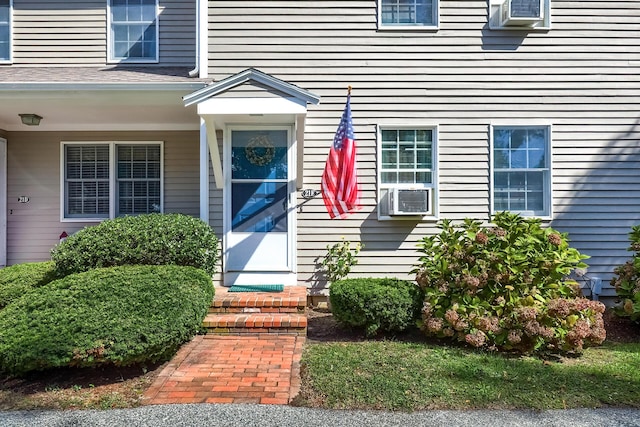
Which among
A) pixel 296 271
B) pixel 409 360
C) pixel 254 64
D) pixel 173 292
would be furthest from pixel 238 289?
pixel 254 64

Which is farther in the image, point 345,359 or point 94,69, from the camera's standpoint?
point 94,69

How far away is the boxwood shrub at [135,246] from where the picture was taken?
5.00 m

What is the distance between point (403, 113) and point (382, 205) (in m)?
1.36

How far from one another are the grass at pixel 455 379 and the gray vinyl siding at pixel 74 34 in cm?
560

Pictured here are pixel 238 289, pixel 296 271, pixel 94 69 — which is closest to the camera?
pixel 238 289

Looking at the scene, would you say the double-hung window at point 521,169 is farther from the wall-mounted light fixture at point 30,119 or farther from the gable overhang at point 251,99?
the wall-mounted light fixture at point 30,119

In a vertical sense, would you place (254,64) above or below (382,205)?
above

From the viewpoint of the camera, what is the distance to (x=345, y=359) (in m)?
3.97

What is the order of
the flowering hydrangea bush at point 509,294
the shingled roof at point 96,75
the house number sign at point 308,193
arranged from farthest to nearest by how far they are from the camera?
the house number sign at point 308,193
the shingled roof at point 96,75
the flowering hydrangea bush at point 509,294

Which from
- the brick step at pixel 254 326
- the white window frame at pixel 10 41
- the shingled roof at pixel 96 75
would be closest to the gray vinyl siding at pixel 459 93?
the shingled roof at pixel 96 75

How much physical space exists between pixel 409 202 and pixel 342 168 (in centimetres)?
118

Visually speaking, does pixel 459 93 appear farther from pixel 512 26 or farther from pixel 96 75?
pixel 96 75

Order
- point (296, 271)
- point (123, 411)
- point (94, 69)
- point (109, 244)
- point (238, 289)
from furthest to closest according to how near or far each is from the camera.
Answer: point (94, 69)
point (296, 271)
point (238, 289)
point (109, 244)
point (123, 411)

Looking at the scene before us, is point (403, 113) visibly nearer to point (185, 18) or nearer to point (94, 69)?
point (185, 18)
